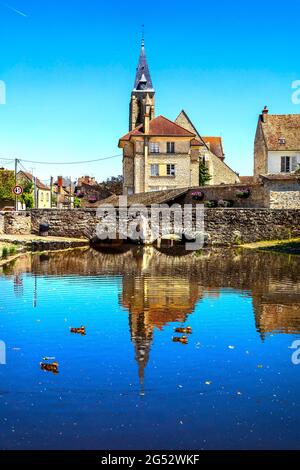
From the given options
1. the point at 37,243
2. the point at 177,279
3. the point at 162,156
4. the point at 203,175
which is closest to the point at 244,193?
the point at 37,243

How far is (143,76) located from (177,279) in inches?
2434

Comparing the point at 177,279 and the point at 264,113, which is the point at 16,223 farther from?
the point at 264,113

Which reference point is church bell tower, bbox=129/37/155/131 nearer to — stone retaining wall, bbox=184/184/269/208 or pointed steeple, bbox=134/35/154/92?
pointed steeple, bbox=134/35/154/92

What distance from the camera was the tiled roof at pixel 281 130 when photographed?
2296 inches

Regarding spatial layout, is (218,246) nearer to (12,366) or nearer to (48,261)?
(48,261)

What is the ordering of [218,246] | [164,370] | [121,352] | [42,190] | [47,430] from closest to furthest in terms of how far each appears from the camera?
[47,430], [164,370], [121,352], [218,246], [42,190]

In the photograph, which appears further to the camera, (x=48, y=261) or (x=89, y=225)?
(x=89, y=225)

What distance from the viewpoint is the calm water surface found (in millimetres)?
7312

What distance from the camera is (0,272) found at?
2352 cm

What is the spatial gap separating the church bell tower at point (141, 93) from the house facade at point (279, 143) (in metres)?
16.3

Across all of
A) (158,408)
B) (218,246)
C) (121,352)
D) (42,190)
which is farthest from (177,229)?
(42,190)

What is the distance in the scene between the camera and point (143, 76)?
260 ft
